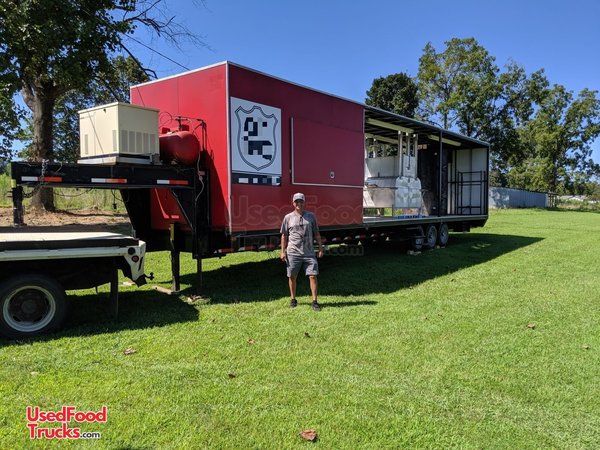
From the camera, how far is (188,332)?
18.1 feet

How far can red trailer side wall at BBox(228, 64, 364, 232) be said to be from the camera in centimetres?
720

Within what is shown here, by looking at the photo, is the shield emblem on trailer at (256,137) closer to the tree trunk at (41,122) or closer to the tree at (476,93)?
the tree trunk at (41,122)

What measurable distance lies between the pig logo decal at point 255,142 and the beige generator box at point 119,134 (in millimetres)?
1139

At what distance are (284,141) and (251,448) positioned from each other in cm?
546

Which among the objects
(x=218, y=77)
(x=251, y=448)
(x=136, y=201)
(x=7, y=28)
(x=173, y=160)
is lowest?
(x=251, y=448)

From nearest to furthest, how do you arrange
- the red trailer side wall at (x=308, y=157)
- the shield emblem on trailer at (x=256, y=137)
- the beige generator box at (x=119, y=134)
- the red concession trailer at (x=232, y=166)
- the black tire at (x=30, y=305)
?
1. the black tire at (x=30, y=305)
2. the beige generator box at (x=119, y=134)
3. the red concession trailer at (x=232, y=166)
4. the shield emblem on trailer at (x=256, y=137)
5. the red trailer side wall at (x=308, y=157)

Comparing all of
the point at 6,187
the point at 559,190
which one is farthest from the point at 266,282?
the point at 559,190

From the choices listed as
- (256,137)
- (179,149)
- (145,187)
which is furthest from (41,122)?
(256,137)

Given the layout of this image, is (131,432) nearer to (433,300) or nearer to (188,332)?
(188,332)

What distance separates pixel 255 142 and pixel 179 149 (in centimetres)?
115

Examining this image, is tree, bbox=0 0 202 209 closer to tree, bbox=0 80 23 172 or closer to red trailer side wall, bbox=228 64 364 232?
tree, bbox=0 80 23 172

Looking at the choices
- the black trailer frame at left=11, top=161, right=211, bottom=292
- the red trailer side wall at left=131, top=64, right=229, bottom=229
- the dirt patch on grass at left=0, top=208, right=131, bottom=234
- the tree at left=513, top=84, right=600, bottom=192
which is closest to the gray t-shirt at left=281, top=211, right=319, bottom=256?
the red trailer side wall at left=131, top=64, right=229, bottom=229

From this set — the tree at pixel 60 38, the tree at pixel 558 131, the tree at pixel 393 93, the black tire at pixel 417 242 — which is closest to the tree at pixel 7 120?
the tree at pixel 60 38

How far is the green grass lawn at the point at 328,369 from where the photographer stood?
11.0ft
